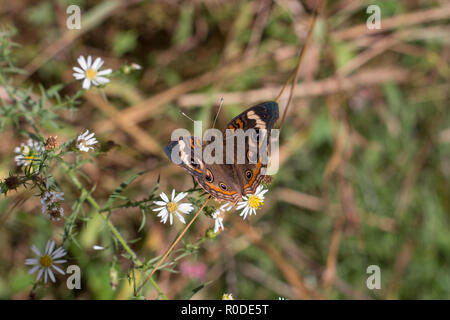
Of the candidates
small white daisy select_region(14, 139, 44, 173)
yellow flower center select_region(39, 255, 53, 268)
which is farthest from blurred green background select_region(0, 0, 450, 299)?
yellow flower center select_region(39, 255, 53, 268)

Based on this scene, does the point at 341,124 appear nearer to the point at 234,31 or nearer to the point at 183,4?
the point at 234,31

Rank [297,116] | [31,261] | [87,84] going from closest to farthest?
[31,261] → [87,84] → [297,116]

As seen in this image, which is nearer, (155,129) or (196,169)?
(196,169)

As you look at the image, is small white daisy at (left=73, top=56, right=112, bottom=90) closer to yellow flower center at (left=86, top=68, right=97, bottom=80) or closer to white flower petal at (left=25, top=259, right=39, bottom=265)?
yellow flower center at (left=86, top=68, right=97, bottom=80)

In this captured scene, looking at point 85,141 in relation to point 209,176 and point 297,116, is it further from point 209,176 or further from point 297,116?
point 297,116

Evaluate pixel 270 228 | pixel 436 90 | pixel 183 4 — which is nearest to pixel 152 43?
pixel 183 4

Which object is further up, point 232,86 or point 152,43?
point 152,43

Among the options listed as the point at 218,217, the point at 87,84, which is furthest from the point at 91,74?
the point at 218,217
